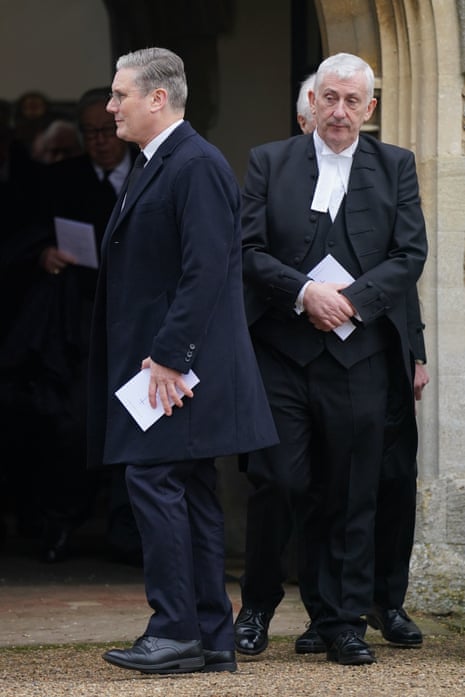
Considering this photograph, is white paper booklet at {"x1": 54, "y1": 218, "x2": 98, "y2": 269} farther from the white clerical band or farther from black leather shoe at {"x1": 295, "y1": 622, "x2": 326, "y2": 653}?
black leather shoe at {"x1": 295, "y1": 622, "x2": 326, "y2": 653}

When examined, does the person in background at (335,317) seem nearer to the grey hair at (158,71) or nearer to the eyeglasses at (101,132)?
the grey hair at (158,71)

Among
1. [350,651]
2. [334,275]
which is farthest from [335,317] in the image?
[350,651]

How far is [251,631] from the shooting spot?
5.24 m

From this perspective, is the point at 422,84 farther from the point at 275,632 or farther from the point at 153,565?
the point at 153,565

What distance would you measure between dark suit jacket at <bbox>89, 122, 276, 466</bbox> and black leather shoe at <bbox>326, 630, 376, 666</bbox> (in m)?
0.69

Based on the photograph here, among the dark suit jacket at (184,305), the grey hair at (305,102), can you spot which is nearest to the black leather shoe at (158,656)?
the dark suit jacket at (184,305)

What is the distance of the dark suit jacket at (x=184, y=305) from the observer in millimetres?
4648

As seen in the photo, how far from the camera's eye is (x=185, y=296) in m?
4.64

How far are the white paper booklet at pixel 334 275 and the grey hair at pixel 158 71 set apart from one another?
69 cm

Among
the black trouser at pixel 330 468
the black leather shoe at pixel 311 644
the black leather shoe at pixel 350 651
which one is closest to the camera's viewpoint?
the black leather shoe at pixel 350 651

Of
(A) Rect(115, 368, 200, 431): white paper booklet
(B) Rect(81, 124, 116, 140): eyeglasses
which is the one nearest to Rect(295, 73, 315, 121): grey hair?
(A) Rect(115, 368, 200, 431): white paper booklet

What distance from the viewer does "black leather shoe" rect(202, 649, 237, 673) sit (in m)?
4.80

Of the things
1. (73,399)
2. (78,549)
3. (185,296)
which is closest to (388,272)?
(185,296)

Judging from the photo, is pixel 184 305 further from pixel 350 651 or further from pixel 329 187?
pixel 350 651
